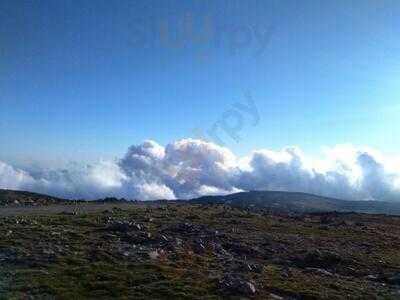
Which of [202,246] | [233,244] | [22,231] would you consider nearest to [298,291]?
[202,246]

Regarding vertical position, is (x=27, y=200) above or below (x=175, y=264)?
above

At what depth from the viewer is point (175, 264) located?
2348 centimetres

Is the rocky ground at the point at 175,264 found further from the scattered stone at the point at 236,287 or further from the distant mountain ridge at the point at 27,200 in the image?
the distant mountain ridge at the point at 27,200

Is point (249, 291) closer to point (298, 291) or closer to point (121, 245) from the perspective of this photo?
point (298, 291)

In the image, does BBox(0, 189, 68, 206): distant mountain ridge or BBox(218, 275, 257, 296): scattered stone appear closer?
BBox(218, 275, 257, 296): scattered stone

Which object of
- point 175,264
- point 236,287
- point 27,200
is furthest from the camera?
point 27,200

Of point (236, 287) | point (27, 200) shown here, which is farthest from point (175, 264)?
point (27, 200)

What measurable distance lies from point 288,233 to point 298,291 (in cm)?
2034

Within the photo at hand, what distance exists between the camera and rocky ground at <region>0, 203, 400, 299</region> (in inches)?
750

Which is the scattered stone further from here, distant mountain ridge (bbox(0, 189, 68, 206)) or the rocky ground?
distant mountain ridge (bbox(0, 189, 68, 206))

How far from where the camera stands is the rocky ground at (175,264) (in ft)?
62.5

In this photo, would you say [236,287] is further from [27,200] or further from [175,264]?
[27,200]

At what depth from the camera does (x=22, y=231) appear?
27.8m

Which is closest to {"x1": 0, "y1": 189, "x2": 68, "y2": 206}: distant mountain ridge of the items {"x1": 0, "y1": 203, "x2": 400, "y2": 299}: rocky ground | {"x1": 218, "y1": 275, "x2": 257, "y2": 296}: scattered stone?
{"x1": 0, "y1": 203, "x2": 400, "y2": 299}: rocky ground
